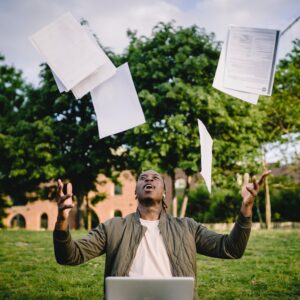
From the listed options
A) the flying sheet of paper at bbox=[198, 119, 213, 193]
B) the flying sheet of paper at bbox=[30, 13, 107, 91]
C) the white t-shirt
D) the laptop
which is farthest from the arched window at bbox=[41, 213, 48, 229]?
the laptop

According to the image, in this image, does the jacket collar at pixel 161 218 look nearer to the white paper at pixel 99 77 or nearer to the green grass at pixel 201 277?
the white paper at pixel 99 77

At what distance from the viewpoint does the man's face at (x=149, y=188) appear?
3.48 meters

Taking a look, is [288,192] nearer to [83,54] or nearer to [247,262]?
[247,262]

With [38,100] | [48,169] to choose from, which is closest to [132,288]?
[48,169]

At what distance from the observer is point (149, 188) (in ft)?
11.5

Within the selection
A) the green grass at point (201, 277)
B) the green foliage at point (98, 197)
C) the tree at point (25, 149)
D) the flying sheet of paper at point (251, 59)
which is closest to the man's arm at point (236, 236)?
the flying sheet of paper at point (251, 59)

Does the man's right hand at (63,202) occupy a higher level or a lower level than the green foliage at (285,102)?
lower

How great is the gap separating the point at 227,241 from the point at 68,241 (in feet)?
4.19

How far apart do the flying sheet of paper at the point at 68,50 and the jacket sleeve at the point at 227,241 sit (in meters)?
1.68

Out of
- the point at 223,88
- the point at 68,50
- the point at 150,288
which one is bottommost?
the point at 150,288

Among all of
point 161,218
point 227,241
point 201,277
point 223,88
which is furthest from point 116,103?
point 201,277

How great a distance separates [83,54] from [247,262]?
19.1 feet

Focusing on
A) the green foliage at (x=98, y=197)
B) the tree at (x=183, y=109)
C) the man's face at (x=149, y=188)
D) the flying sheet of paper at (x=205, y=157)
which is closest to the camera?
the flying sheet of paper at (x=205, y=157)

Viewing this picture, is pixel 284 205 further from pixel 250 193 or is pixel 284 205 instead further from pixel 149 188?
pixel 250 193
